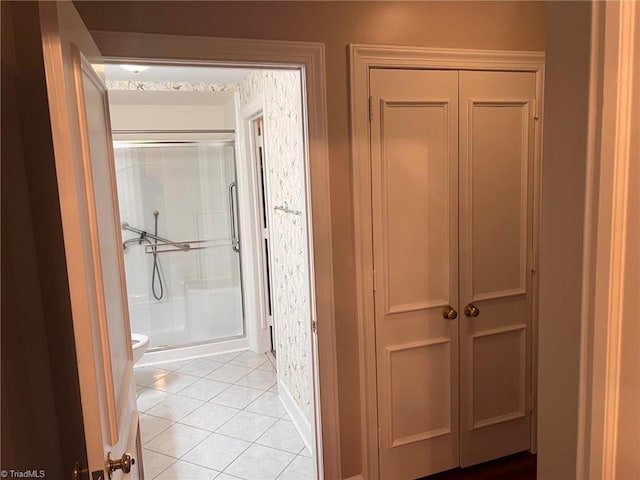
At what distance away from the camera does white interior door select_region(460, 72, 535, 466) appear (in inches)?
87.3

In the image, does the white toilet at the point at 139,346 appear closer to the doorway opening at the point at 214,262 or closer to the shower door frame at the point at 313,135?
the doorway opening at the point at 214,262

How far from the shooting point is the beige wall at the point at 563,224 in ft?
2.46

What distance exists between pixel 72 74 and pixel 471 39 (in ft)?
5.83

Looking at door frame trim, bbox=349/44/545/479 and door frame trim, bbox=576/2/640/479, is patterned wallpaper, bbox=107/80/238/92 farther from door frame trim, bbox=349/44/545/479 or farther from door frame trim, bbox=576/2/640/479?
door frame trim, bbox=576/2/640/479

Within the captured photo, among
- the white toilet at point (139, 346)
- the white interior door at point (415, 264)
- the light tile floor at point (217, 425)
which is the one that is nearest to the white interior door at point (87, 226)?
the white interior door at point (415, 264)

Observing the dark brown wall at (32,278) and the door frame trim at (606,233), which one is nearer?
the door frame trim at (606,233)

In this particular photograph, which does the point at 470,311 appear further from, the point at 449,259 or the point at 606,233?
the point at 606,233

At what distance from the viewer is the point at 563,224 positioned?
0.80m

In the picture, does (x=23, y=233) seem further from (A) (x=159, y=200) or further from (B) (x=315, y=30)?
(A) (x=159, y=200)

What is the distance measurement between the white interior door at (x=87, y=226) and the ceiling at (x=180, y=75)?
2308 mm

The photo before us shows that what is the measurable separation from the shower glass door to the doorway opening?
0.03 ft

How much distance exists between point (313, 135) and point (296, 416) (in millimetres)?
1907

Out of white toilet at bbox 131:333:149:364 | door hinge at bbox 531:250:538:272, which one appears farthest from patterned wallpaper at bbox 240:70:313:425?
door hinge at bbox 531:250:538:272

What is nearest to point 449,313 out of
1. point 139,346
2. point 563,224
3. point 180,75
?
point 563,224
